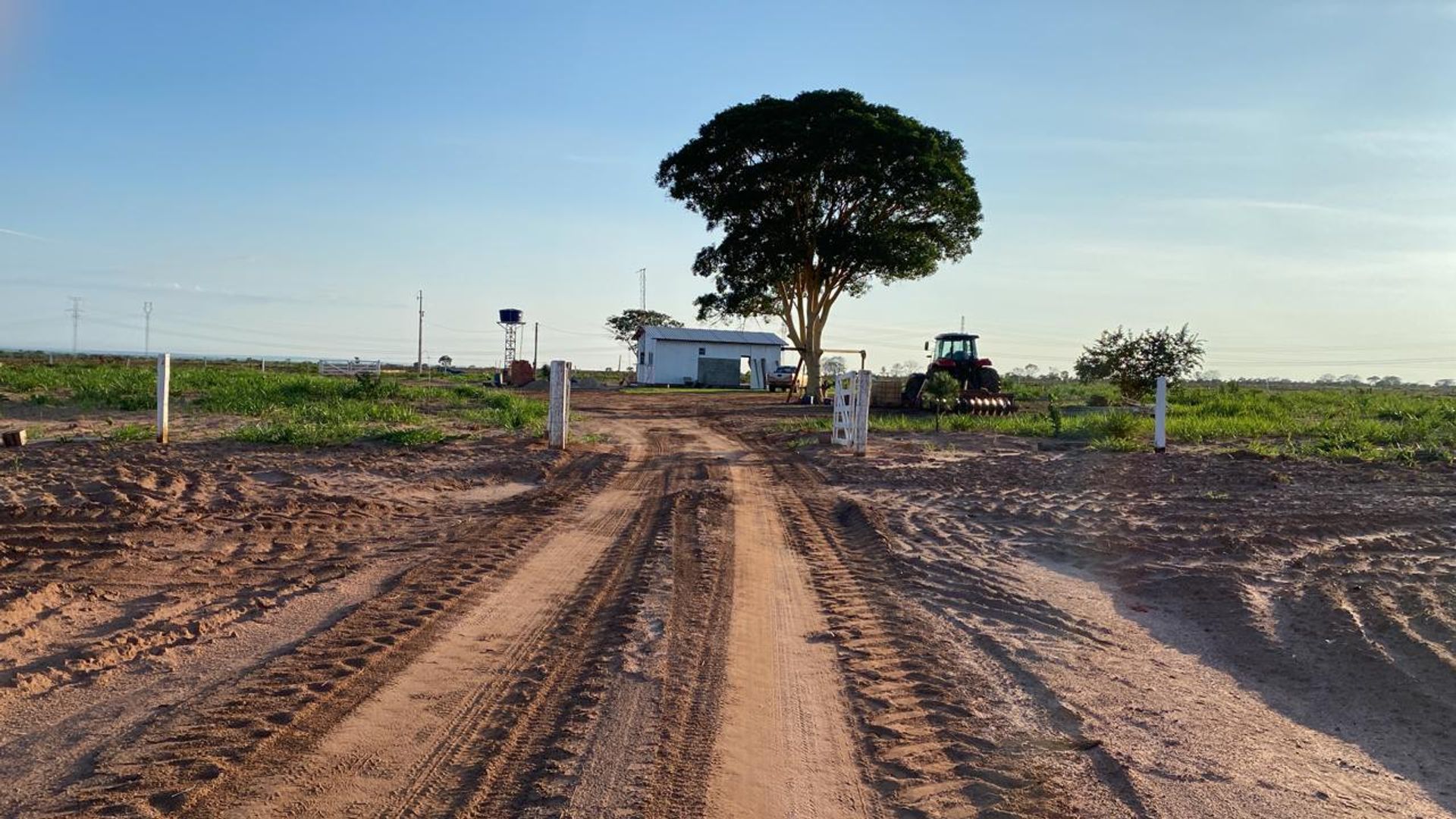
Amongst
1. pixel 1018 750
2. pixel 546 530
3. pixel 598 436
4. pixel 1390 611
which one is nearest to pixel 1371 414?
pixel 598 436

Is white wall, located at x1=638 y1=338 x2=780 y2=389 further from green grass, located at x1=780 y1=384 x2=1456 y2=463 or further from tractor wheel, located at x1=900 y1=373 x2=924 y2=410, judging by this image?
green grass, located at x1=780 y1=384 x2=1456 y2=463

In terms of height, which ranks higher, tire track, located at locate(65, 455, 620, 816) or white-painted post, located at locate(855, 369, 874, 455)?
white-painted post, located at locate(855, 369, 874, 455)

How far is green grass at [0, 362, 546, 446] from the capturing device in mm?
15250

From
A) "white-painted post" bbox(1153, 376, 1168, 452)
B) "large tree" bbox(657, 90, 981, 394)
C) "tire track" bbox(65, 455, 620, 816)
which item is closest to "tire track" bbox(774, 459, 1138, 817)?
"tire track" bbox(65, 455, 620, 816)

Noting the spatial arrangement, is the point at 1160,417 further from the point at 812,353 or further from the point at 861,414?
the point at 812,353

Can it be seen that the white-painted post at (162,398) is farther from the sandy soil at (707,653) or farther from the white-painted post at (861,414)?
the white-painted post at (861,414)

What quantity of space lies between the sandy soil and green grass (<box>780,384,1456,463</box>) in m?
5.15

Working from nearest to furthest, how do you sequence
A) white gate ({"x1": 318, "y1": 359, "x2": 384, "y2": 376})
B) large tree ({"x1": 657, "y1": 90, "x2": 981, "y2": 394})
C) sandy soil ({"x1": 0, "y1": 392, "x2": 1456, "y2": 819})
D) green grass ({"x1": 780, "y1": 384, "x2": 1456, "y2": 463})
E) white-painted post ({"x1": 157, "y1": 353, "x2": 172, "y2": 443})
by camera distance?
sandy soil ({"x1": 0, "y1": 392, "x2": 1456, "y2": 819}) → white-painted post ({"x1": 157, "y1": 353, "x2": 172, "y2": 443}) → green grass ({"x1": 780, "y1": 384, "x2": 1456, "y2": 463}) → large tree ({"x1": 657, "y1": 90, "x2": 981, "y2": 394}) → white gate ({"x1": 318, "y1": 359, "x2": 384, "y2": 376})

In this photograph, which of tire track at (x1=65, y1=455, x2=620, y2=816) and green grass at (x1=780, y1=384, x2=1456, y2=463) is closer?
tire track at (x1=65, y1=455, x2=620, y2=816)

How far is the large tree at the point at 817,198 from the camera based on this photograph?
3300 centimetres

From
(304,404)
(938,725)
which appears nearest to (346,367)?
(304,404)

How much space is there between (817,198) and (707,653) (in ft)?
101

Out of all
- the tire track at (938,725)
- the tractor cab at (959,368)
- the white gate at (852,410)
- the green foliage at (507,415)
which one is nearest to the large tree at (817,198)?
the tractor cab at (959,368)

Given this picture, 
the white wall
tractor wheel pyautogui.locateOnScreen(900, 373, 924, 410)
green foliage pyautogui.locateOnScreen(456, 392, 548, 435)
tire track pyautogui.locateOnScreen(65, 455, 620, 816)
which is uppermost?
the white wall
